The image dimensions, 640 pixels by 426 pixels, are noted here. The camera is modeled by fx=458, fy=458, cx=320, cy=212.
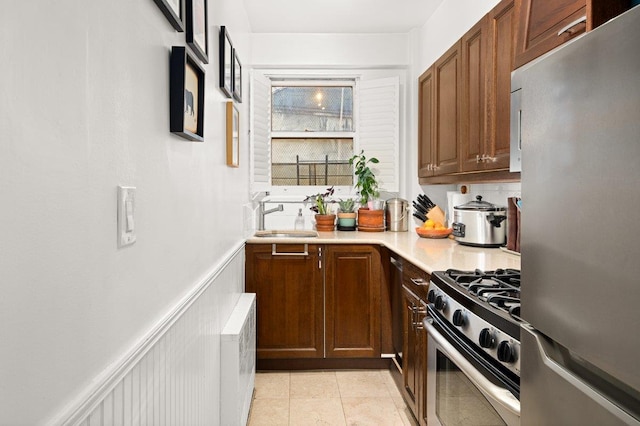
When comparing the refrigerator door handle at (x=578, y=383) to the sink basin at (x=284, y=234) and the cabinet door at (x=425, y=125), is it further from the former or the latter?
the sink basin at (x=284, y=234)

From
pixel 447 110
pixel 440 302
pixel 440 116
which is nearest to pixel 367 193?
pixel 440 116

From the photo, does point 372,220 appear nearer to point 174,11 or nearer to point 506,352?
point 506,352

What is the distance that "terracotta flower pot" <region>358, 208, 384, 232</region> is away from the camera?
12.2ft

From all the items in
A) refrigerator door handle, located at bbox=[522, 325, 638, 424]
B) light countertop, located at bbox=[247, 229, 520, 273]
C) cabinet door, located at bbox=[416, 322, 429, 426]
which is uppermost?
light countertop, located at bbox=[247, 229, 520, 273]

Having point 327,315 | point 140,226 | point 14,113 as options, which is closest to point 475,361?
point 140,226

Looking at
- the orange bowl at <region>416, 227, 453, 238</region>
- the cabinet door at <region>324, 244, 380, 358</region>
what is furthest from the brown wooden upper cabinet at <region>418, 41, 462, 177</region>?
the cabinet door at <region>324, 244, 380, 358</region>

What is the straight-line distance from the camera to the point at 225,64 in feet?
7.22

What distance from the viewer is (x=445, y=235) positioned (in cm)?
325

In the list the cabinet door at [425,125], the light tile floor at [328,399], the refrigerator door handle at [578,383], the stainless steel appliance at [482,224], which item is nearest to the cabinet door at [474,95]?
the stainless steel appliance at [482,224]

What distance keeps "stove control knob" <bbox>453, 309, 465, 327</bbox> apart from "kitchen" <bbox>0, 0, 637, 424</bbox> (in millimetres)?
890

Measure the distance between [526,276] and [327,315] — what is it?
237 cm

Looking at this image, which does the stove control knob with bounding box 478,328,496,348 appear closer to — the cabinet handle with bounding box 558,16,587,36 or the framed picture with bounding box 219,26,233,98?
the cabinet handle with bounding box 558,16,587,36

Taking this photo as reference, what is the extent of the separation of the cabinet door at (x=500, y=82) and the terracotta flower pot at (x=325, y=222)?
1.60 metres

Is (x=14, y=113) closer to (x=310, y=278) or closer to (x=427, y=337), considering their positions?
(x=427, y=337)
